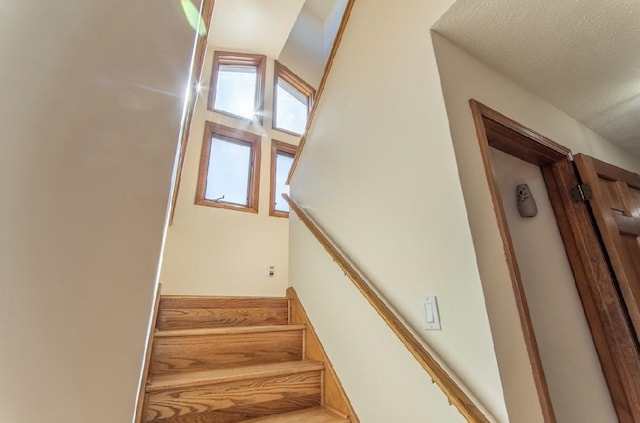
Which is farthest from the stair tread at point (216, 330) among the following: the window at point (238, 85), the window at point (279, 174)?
the window at point (238, 85)

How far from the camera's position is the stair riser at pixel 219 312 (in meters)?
2.00

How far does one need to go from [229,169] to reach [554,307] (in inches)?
138

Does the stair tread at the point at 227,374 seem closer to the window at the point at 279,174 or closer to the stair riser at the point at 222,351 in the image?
the stair riser at the point at 222,351

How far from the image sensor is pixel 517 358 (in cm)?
93

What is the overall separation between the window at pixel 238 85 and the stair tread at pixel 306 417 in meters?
3.51

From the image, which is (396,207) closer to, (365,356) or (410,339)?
(410,339)

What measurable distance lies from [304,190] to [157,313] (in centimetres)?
129

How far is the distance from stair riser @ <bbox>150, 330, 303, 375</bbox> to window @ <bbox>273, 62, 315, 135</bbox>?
319cm

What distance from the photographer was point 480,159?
115 cm

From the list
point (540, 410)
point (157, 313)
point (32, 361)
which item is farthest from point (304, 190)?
point (32, 361)

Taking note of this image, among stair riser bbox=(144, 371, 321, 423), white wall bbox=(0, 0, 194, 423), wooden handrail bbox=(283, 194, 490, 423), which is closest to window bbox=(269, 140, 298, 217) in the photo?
wooden handrail bbox=(283, 194, 490, 423)

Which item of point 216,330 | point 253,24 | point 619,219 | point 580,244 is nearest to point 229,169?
point 253,24

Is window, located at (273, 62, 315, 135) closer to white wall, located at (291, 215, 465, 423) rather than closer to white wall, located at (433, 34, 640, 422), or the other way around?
white wall, located at (291, 215, 465, 423)

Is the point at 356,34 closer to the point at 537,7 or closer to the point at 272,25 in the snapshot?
the point at 537,7
